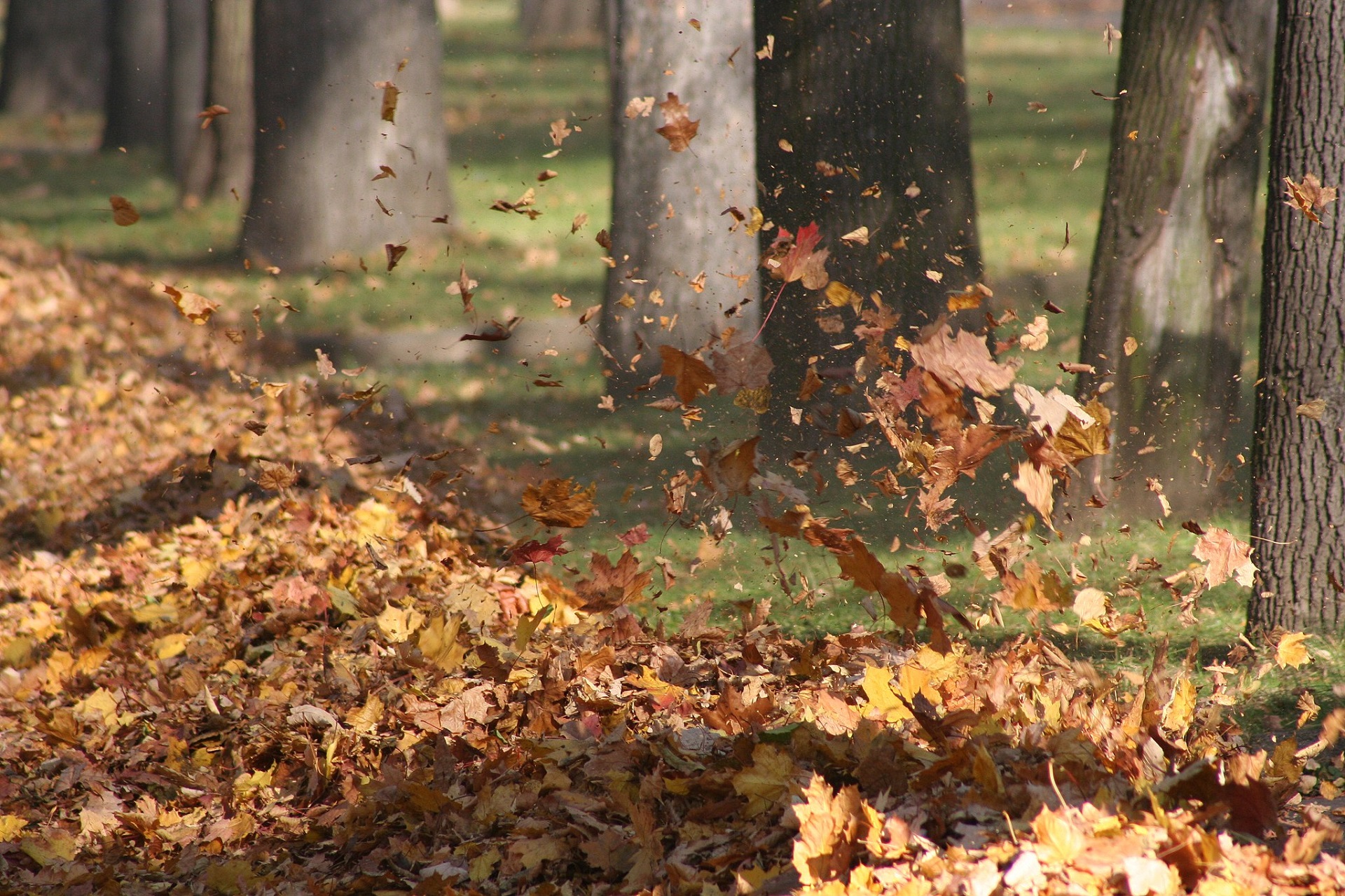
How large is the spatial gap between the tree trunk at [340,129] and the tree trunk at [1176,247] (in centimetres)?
687

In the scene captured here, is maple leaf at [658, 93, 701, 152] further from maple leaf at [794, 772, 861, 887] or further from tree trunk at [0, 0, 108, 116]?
tree trunk at [0, 0, 108, 116]

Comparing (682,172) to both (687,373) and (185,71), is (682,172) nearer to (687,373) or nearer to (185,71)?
(687,373)

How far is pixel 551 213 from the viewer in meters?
14.4

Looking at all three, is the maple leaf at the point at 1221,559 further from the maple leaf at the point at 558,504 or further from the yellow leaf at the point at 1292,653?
the maple leaf at the point at 558,504

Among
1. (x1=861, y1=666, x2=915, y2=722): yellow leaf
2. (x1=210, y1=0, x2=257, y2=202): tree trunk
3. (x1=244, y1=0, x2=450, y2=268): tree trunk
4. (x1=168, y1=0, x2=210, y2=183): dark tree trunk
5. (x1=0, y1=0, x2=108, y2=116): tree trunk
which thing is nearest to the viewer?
(x1=861, y1=666, x2=915, y2=722): yellow leaf

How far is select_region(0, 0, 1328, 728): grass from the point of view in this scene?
4.73 metres

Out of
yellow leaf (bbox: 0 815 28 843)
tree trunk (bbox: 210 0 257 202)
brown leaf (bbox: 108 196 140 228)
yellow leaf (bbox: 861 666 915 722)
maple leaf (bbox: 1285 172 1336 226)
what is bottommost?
yellow leaf (bbox: 0 815 28 843)

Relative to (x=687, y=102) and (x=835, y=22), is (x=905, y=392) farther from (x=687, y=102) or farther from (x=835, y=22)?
(x=687, y=102)

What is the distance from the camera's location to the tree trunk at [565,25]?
27703 mm

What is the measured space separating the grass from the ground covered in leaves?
56 cm

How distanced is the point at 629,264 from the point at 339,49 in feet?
14.4

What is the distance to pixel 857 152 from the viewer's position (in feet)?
17.6

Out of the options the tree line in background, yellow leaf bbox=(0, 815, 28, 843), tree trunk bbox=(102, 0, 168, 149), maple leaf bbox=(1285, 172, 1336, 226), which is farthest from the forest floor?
tree trunk bbox=(102, 0, 168, 149)

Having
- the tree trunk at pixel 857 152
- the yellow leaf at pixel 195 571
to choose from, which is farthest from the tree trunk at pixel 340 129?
the yellow leaf at pixel 195 571
